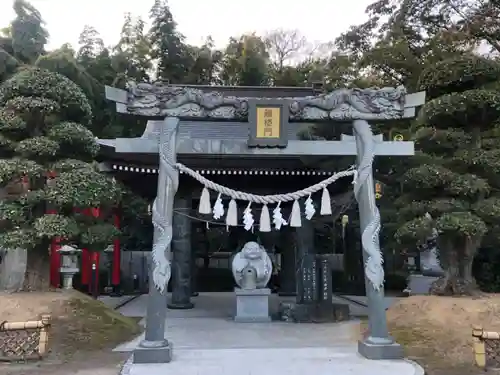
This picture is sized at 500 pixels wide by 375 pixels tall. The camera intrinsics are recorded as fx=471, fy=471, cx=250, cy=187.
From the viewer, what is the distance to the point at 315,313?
10859mm

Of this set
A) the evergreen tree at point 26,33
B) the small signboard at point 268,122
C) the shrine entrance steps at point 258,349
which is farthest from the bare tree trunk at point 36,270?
the evergreen tree at point 26,33

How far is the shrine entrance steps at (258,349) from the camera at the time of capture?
6.32 m

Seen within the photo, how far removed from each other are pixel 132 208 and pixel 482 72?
44.1 ft

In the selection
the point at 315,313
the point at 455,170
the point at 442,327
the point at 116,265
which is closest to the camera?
the point at 442,327

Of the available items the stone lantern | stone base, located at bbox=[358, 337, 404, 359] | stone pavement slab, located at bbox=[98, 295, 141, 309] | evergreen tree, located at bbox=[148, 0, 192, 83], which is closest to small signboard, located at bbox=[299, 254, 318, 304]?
stone base, located at bbox=[358, 337, 404, 359]

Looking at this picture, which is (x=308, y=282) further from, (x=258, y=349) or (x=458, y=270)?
(x=258, y=349)

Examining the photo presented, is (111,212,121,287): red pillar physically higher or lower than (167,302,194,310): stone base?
higher

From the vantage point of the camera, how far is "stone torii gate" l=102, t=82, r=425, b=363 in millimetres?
7027

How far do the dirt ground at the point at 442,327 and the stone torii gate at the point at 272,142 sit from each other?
86 centimetres

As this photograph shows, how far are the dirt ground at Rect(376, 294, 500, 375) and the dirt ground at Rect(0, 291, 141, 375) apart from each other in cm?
477

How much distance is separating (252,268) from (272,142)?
4.47 m

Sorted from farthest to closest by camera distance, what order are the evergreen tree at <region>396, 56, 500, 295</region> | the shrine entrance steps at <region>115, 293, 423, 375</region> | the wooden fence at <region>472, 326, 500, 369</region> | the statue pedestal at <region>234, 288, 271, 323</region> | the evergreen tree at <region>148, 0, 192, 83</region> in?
the evergreen tree at <region>148, 0, 192, 83</region> < the statue pedestal at <region>234, 288, 271, 323</region> < the evergreen tree at <region>396, 56, 500, 295</region> < the wooden fence at <region>472, 326, 500, 369</region> < the shrine entrance steps at <region>115, 293, 423, 375</region>

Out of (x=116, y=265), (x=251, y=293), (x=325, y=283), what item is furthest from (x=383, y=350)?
(x=116, y=265)

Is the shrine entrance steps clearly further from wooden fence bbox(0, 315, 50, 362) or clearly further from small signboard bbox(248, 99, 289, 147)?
small signboard bbox(248, 99, 289, 147)
